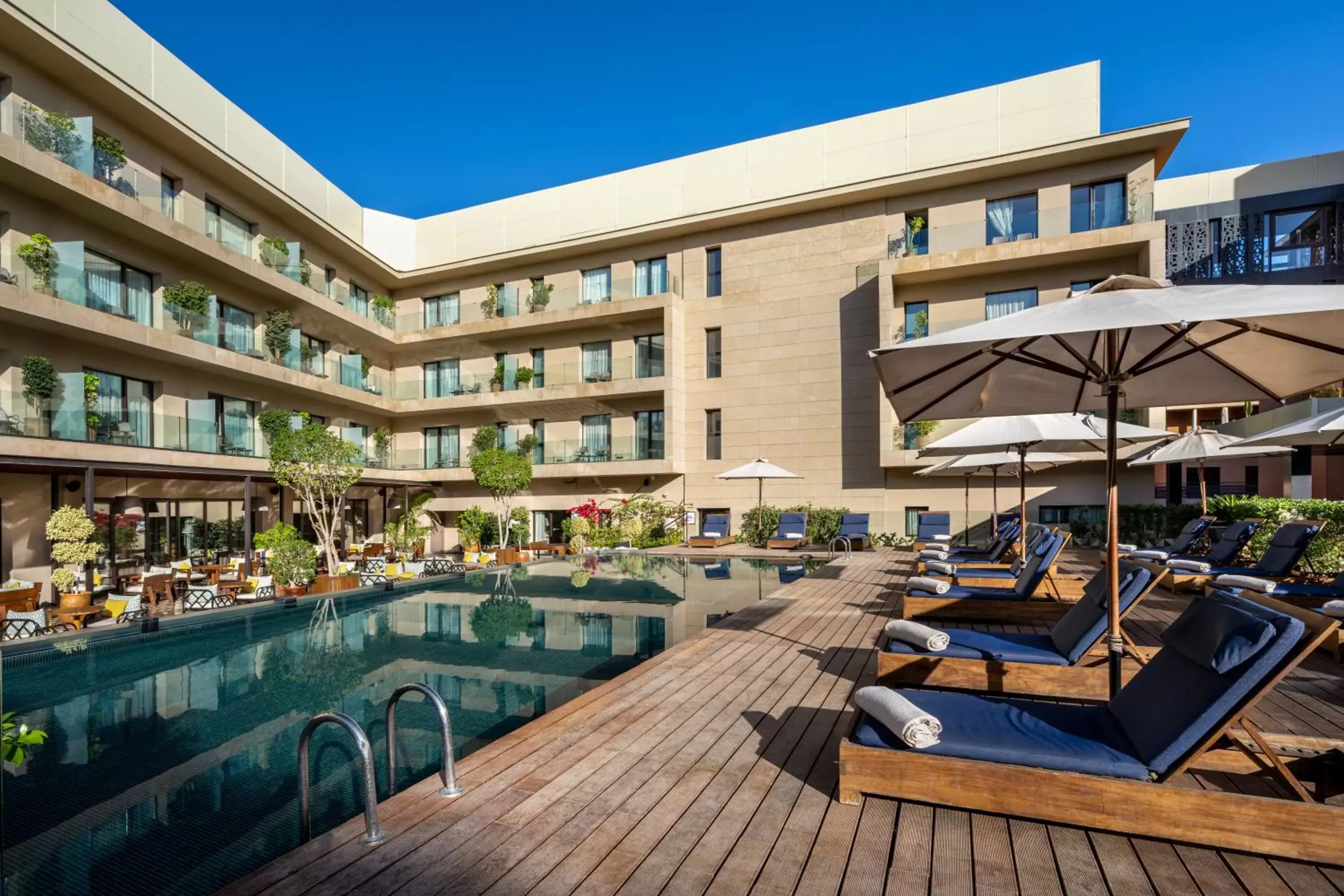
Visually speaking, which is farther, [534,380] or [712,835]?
[534,380]

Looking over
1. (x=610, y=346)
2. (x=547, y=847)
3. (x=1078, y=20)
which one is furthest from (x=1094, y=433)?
(x=610, y=346)

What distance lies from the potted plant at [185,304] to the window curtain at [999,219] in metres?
19.8

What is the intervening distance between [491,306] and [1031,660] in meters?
21.9

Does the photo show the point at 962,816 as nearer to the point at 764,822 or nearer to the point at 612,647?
the point at 764,822

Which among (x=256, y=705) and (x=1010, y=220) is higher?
(x=1010, y=220)

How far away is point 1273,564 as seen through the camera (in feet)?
26.1

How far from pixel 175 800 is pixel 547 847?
9.52 ft

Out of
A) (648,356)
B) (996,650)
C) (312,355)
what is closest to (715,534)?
(648,356)

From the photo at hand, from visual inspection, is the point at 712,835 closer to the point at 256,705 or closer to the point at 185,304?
the point at 256,705

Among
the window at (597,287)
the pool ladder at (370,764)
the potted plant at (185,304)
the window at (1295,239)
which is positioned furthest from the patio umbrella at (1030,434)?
the window at (1295,239)

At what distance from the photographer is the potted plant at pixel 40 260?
12.1 m

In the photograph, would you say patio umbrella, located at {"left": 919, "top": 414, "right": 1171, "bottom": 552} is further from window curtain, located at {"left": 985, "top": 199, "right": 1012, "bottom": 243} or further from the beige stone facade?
window curtain, located at {"left": 985, "top": 199, "right": 1012, "bottom": 243}

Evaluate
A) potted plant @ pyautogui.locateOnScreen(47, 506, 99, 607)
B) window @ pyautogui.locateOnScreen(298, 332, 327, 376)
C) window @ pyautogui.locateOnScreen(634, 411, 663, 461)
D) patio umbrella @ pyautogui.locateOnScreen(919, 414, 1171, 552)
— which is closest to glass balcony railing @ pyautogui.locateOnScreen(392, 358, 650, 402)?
window @ pyautogui.locateOnScreen(634, 411, 663, 461)

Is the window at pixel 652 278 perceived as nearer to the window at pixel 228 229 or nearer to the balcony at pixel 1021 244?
the balcony at pixel 1021 244
